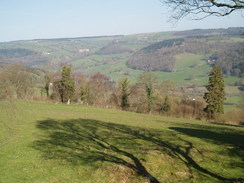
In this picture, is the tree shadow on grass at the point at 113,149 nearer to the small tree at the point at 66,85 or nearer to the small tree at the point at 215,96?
the small tree at the point at 215,96

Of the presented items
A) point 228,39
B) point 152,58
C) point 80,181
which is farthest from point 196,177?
point 228,39

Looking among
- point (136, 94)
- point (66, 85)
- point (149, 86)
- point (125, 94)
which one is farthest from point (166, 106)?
point (66, 85)

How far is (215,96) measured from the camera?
44.1 m

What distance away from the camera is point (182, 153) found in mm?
11031

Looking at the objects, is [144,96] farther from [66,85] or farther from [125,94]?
[66,85]

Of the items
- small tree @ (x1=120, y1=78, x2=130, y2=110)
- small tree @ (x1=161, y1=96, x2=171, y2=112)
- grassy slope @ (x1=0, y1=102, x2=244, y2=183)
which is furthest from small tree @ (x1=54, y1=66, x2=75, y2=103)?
grassy slope @ (x1=0, y1=102, x2=244, y2=183)

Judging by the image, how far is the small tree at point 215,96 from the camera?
4422 centimetres

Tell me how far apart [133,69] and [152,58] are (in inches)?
954

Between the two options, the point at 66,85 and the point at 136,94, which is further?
the point at 136,94

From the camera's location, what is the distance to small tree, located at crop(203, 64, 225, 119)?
44.2 meters

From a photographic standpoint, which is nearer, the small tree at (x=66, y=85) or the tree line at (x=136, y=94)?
the tree line at (x=136, y=94)

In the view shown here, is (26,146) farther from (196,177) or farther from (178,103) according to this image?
(178,103)

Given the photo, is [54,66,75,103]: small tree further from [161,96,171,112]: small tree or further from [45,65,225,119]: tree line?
[161,96,171,112]: small tree

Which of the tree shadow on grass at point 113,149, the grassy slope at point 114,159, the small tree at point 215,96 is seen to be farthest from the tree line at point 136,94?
the tree shadow on grass at point 113,149
